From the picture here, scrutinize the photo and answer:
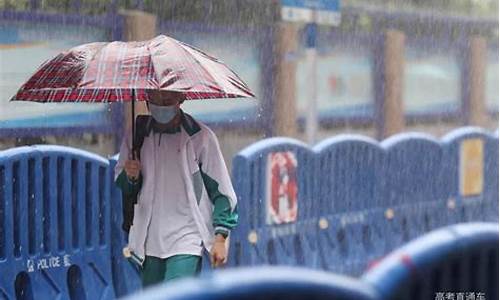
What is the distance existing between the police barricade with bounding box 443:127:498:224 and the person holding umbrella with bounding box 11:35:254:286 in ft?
14.7

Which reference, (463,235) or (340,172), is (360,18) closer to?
(340,172)

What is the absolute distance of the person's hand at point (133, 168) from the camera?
4441mm

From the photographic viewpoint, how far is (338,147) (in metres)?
7.53

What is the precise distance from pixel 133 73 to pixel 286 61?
5.15 meters

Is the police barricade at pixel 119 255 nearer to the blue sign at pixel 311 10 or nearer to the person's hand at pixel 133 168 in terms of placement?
the person's hand at pixel 133 168

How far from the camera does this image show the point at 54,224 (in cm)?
551

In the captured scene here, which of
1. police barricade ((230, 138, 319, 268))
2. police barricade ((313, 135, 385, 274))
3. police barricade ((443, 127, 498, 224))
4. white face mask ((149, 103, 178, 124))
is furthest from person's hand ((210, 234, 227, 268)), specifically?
police barricade ((443, 127, 498, 224))

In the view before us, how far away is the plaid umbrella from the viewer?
4.40 meters

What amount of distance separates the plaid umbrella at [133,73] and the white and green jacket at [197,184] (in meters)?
0.17

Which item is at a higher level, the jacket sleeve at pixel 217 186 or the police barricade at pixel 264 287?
the police barricade at pixel 264 287

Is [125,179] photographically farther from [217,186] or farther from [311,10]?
[311,10]

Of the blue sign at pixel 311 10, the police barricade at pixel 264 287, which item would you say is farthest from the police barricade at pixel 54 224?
the police barricade at pixel 264 287

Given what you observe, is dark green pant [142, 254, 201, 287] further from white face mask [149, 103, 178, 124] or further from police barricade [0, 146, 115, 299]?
police barricade [0, 146, 115, 299]

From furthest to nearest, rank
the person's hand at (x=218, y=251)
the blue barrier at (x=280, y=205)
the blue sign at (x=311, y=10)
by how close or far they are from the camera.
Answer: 1. the blue sign at (x=311, y=10)
2. the blue barrier at (x=280, y=205)
3. the person's hand at (x=218, y=251)
